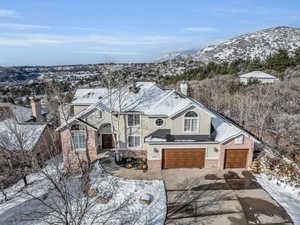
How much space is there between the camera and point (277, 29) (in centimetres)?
12912

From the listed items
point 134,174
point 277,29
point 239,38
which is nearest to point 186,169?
point 134,174

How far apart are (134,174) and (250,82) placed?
114 ft

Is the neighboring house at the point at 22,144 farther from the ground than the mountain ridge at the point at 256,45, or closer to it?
closer to it

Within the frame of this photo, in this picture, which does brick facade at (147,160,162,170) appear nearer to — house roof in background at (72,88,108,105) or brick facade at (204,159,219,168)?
brick facade at (204,159,219,168)

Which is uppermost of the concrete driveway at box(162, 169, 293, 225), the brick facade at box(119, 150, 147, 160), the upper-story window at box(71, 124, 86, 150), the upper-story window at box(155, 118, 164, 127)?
the upper-story window at box(155, 118, 164, 127)

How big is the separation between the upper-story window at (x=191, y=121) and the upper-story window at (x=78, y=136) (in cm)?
958

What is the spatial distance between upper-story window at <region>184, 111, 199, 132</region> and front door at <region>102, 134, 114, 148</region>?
7.85 metres

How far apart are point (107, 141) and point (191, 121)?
29.4ft

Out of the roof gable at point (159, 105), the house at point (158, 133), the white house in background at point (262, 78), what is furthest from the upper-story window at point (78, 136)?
the white house in background at point (262, 78)

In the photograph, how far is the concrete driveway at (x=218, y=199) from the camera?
38.4ft

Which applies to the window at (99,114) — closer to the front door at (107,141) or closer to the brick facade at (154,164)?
the front door at (107,141)

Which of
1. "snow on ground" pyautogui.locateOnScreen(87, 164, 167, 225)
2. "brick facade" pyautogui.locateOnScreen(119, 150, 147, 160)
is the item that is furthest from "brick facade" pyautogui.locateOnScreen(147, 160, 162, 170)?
"brick facade" pyautogui.locateOnScreen(119, 150, 147, 160)

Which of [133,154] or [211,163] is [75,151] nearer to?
[133,154]

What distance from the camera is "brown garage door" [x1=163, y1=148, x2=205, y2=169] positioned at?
17141mm
